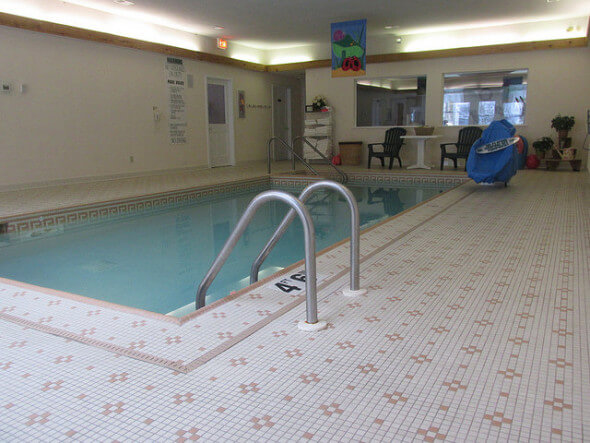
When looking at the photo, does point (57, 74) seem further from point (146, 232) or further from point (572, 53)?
point (572, 53)

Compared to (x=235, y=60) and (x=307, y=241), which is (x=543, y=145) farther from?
(x=307, y=241)

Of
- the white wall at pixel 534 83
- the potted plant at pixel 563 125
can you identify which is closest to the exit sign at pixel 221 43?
the white wall at pixel 534 83

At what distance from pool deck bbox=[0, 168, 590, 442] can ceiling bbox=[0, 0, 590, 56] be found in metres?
6.13

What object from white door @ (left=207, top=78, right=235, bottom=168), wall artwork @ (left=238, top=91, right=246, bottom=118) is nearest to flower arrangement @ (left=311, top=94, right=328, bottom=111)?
wall artwork @ (left=238, top=91, right=246, bottom=118)

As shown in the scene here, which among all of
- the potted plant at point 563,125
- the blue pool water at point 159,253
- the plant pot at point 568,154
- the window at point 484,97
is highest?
the window at point 484,97

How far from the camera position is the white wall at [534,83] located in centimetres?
942

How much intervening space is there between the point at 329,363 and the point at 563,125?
9.23 metres

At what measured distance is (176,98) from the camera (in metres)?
A: 9.98

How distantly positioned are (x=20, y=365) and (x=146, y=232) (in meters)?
3.56

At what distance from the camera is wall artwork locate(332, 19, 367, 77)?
9008 mm

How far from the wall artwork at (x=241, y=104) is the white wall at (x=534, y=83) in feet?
8.45

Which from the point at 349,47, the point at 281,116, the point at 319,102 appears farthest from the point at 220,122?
the point at 349,47

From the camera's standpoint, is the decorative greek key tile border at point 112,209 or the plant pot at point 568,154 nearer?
the decorative greek key tile border at point 112,209

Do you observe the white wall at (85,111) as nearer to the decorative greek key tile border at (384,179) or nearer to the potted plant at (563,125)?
the decorative greek key tile border at (384,179)
